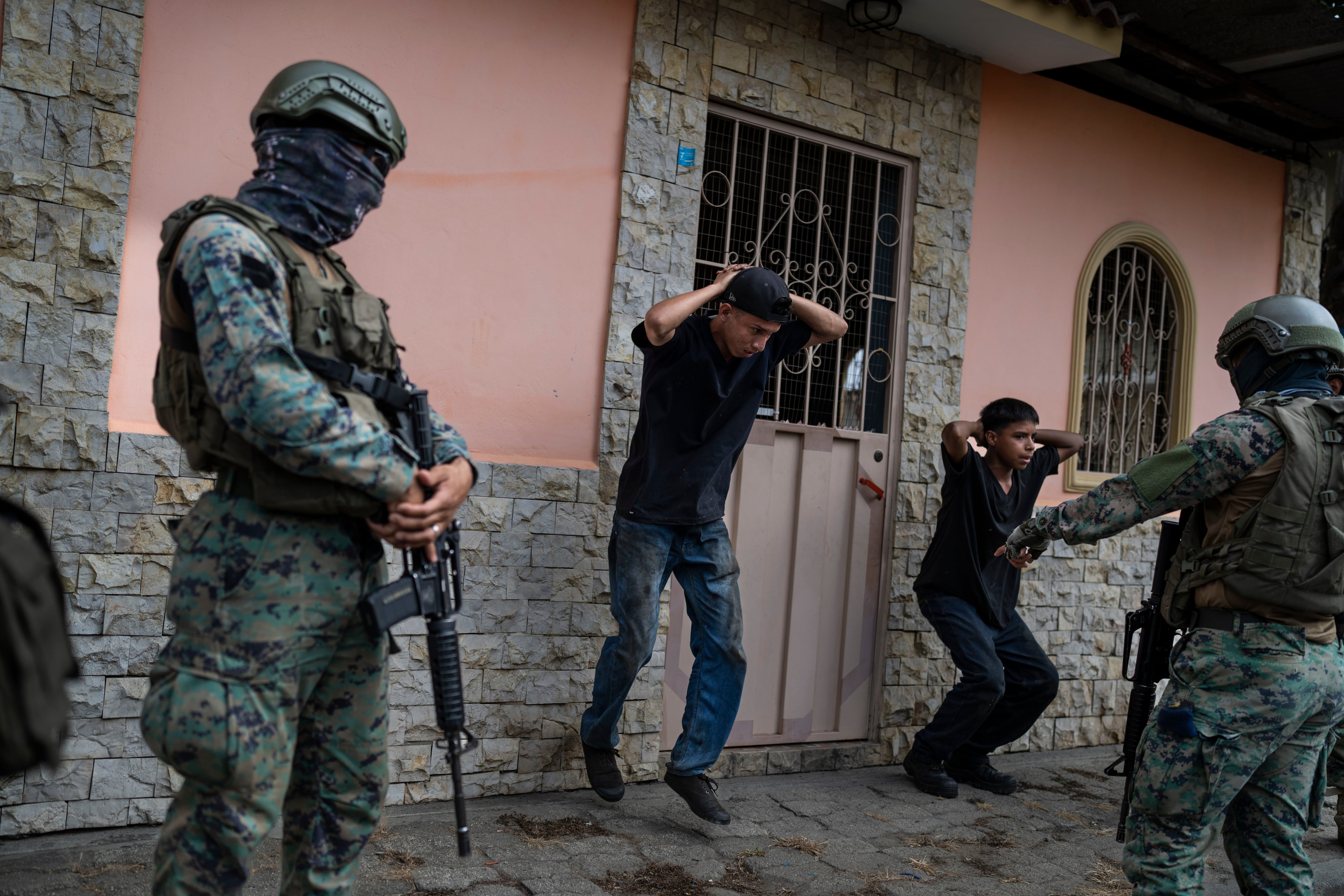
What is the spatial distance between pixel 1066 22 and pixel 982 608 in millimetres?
3018

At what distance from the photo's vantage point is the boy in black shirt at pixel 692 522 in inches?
161

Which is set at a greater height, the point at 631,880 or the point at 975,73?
the point at 975,73

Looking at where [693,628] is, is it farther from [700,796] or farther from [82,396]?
[82,396]

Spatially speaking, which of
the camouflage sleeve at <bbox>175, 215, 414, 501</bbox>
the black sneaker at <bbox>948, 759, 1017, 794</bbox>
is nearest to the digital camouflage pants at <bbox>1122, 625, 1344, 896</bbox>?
the black sneaker at <bbox>948, 759, 1017, 794</bbox>

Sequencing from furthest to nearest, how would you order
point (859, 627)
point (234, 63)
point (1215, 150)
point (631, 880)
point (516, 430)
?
point (1215, 150) < point (859, 627) < point (516, 430) < point (234, 63) < point (631, 880)

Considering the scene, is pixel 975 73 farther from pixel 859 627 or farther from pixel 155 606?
pixel 155 606

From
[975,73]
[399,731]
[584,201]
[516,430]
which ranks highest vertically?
[975,73]

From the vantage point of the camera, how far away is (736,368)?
4.18 meters

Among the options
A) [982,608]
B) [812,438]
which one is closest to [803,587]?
[812,438]

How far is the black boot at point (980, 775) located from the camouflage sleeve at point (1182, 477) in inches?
94.6

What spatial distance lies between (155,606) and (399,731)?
1.05 meters

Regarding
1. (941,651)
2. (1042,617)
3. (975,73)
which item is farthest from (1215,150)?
(941,651)

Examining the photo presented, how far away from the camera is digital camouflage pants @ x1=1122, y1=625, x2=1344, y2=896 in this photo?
281 cm

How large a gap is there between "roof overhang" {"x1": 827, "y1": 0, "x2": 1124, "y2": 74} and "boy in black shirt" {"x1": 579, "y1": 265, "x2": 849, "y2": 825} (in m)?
2.03
